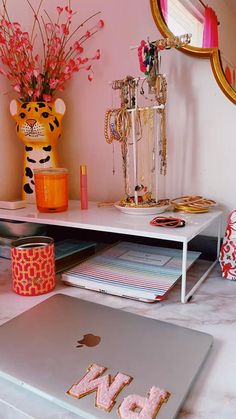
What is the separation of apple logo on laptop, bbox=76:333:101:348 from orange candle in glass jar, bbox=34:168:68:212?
1.28 ft

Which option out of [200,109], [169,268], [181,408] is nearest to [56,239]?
[169,268]

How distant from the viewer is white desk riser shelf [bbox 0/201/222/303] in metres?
0.62

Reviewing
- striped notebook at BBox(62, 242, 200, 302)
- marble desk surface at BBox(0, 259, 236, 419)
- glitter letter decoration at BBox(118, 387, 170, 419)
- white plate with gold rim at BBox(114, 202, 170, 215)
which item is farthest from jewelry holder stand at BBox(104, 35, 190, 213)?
glitter letter decoration at BBox(118, 387, 170, 419)

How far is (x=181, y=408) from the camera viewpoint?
1.22ft

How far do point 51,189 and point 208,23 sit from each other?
1.79ft

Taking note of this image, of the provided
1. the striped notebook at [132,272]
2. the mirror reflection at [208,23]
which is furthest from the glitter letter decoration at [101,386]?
the mirror reflection at [208,23]

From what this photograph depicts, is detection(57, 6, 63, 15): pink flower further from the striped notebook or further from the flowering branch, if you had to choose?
the striped notebook

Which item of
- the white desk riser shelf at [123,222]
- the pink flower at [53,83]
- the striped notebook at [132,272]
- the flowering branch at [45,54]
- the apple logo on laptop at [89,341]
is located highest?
the flowering branch at [45,54]

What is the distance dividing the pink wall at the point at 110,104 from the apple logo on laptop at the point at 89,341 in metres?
0.52

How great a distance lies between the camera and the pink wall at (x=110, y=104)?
33.0 inches

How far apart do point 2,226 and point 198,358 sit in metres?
0.59

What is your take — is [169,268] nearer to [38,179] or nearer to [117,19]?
[38,179]

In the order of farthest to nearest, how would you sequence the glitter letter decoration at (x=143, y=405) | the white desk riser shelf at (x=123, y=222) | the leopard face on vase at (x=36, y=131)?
the leopard face on vase at (x=36, y=131) → the white desk riser shelf at (x=123, y=222) → the glitter letter decoration at (x=143, y=405)

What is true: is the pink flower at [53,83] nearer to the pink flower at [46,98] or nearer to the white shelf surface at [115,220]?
the pink flower at [46,98]
